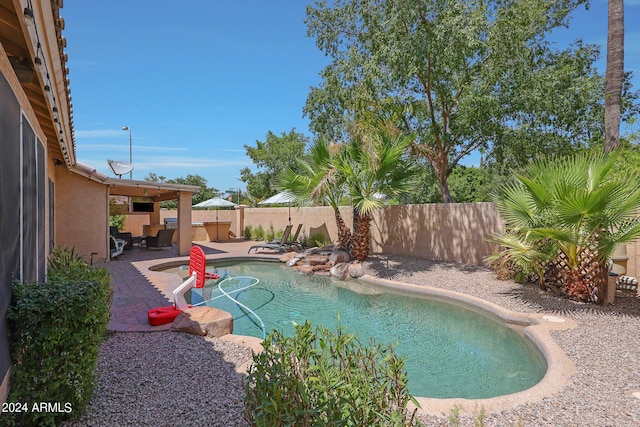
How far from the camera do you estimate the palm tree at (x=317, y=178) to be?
11086mm

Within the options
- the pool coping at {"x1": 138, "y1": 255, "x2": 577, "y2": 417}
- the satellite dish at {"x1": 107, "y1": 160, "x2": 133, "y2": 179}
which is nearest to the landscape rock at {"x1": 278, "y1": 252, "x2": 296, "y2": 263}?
the pool coping at {"x1": 138, "y1": 255, "x2": 577, "y2": 417}

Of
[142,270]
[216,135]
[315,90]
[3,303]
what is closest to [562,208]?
[3,303]

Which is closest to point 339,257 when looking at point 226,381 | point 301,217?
point 301,217

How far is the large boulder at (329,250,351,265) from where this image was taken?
12.0 m

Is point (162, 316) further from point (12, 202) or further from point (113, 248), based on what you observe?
point (113, 248)

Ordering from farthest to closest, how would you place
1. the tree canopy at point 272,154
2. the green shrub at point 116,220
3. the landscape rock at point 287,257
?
the tree canopy at point 272,154, the green shrub at point 116,220, the landscape rock at point 287,257

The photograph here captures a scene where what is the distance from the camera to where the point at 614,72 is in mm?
8125

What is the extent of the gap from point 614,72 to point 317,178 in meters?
7.99

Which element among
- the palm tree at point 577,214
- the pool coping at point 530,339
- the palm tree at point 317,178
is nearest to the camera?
the pool coping at point 530,339

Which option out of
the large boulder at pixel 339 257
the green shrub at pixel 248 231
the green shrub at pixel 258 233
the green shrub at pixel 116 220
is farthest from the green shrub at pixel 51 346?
the green shrub at pixel 116 220

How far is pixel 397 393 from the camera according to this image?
224 centimetres

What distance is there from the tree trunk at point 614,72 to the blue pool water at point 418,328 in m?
5.49

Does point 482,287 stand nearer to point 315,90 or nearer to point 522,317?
point 522,317

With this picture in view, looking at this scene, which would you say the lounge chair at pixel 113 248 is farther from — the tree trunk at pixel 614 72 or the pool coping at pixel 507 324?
the tree trunk at pixel 614 72
